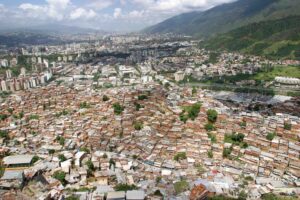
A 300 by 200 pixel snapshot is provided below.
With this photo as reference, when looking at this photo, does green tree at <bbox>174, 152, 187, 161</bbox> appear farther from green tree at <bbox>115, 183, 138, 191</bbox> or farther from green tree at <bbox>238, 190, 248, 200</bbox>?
green tree at <bbox>238, 190, 248, 200</bbox>

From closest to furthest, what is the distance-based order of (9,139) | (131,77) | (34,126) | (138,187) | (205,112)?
(138,187) < (9,139) < (34,126) < (205,112) < (131,77)

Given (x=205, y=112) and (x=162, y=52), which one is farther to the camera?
(x=162, y=52)

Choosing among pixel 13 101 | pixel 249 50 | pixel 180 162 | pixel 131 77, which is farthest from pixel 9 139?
pixel 249 50

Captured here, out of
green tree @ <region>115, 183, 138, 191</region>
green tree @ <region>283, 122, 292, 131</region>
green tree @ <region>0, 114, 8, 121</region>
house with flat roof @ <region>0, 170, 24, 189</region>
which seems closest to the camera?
green tree @ <region>115, 183, 138, 191</region>

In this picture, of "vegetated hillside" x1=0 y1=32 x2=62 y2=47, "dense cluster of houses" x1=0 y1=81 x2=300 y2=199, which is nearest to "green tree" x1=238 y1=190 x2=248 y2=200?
"dense cluster of houses" x1=0 y1=81 x2=300 y2=199

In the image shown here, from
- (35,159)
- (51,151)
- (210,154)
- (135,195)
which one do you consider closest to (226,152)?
(210,154)

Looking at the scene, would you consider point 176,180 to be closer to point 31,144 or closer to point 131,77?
point 31,144
